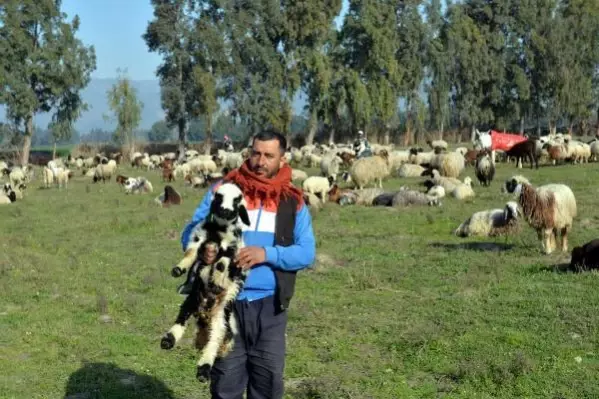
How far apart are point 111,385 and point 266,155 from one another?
131 inches

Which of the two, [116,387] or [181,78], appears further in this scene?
[181,78]

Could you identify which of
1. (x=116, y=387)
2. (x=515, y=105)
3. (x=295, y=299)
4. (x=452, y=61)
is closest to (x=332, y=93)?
(x=452, y=61)

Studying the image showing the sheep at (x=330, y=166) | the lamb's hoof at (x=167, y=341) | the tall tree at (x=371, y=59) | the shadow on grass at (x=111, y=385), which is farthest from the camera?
the tall tree at (x=371, y=59)

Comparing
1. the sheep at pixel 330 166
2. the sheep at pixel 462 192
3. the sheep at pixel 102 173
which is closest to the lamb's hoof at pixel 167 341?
the sheep at pixel 462 192

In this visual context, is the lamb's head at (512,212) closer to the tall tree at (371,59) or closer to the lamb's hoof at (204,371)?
the lamb's hoof at (204,371)

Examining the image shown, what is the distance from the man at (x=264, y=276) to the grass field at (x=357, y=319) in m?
2.11

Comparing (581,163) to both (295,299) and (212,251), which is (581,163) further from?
(212,251)

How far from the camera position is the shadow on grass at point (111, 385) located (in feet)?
20.0

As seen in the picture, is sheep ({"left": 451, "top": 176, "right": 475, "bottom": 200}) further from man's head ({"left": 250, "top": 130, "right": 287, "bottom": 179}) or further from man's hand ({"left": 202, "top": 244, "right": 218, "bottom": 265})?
man's hand ({"left": 202, "top": 244, "right": 218, "bottom": 265})

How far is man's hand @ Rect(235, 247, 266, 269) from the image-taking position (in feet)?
12.2

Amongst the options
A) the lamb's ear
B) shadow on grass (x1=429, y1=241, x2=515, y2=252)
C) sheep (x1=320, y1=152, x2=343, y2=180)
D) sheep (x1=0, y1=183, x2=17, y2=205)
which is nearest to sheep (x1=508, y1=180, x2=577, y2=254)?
shadow on grass (x1=429, y1=241, x2=515, y2=252)

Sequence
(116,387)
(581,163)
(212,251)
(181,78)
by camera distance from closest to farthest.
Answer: (212,251) → (116,387) → (581,163) → (181,78)

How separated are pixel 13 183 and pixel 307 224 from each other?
2675 centimetres

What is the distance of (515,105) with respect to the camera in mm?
53906
